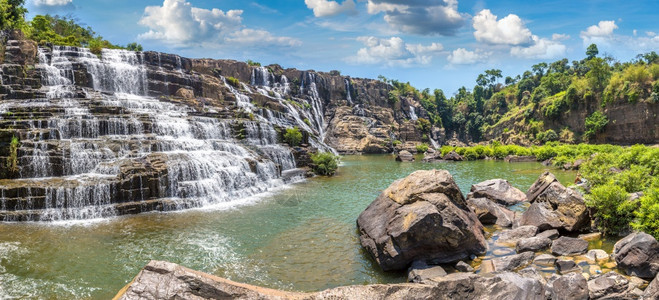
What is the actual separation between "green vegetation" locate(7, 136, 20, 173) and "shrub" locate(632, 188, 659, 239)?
88.4 ft

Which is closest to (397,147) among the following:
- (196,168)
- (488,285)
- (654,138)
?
(654,138)

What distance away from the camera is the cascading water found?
1767 cm

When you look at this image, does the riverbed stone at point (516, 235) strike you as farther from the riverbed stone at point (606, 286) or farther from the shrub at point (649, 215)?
the riverbed stone at point (606, 286)

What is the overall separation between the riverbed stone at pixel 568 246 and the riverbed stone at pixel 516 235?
4.66ft

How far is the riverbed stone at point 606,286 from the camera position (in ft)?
27.5

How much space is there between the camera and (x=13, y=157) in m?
19.3

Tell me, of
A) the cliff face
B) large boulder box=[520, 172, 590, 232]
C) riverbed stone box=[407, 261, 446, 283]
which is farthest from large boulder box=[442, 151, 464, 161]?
riverbed stone box=[407, 261, 446, 283]

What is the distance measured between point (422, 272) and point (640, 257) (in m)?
5.45

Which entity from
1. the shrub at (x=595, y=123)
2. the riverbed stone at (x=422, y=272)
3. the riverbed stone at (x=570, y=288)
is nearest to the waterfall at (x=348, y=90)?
the shrub at (x=595, y=123)

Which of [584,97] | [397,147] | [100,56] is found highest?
[100,56]

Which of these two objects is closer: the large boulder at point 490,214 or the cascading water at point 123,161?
the large boulder at point 490,214

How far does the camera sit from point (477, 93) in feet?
396

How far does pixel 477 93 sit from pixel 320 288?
12276cm

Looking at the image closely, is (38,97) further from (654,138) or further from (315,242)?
(654,138)
